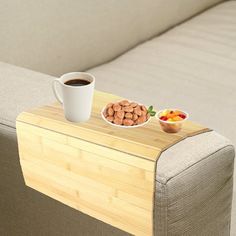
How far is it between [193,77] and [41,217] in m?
0.82

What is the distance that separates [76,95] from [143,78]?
0.84m

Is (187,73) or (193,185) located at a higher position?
(193,185)

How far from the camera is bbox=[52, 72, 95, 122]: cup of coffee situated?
2.92ft

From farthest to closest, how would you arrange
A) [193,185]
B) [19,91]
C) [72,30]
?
1. [72,30]
2. [19,91]
3. [193,185]

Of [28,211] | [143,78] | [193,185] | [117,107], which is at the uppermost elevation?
[117,107]

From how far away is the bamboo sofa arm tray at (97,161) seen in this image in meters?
0.88

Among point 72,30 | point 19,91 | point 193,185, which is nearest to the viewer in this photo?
point 193,185

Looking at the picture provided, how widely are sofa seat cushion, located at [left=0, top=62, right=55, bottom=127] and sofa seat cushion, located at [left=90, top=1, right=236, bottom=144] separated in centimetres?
45

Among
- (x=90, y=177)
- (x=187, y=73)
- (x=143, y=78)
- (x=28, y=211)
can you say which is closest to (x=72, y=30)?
(x=143, y=78)

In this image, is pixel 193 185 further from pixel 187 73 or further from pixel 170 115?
pixel 187 73

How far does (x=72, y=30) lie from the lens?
1.65 m

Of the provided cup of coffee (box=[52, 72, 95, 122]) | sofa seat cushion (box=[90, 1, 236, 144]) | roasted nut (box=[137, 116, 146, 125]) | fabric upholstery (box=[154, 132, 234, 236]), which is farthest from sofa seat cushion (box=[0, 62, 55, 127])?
sofa seat cushion (box=[90, 1, 236, 144])

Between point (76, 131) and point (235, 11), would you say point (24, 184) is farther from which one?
point (235, 11)

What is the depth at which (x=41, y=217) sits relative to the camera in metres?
1.14
